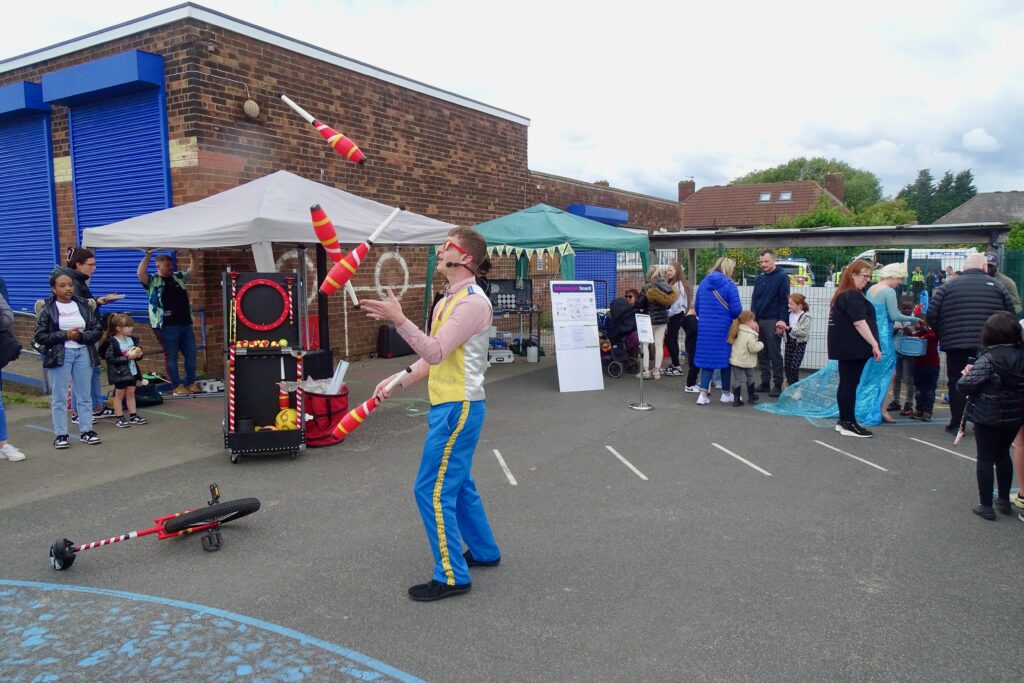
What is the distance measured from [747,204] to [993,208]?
21.8 m

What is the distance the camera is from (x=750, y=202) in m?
50.2

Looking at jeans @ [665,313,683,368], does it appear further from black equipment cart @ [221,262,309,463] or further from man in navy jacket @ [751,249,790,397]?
black equipment cart @ [221,262,309,463]

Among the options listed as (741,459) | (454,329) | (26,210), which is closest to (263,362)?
(454,329)

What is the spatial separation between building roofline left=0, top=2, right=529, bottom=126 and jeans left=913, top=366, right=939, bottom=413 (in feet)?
33.2

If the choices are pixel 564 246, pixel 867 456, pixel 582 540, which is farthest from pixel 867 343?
pixel 564 246

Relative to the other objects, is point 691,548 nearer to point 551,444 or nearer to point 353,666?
point 353,666

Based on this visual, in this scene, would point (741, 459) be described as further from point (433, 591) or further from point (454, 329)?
point (454, 329)

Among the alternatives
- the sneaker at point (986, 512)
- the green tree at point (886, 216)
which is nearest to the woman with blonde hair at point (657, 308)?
the sneaker at point (986, 512)

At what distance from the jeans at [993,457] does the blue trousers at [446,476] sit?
12.5ft

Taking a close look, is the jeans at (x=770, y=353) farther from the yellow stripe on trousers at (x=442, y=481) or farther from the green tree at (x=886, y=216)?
the green tree at (x=886, y=216)

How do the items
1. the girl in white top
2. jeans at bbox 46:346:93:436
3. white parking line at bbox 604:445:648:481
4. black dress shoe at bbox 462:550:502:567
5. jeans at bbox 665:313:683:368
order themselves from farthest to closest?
jeans at bbox 665:313:683:368, the girl in white top, jeans at bbox 46:346:93:436, white parking line at bbox 604:445:648:481, black dress shoe at bbox 462:550:502:567

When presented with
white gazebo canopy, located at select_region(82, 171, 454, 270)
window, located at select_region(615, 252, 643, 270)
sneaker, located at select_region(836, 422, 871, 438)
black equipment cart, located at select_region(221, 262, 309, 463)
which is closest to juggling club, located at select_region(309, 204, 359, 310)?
black equipment cart, located at select_region(221, 262, 309, 463)

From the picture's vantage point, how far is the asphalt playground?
346 cm

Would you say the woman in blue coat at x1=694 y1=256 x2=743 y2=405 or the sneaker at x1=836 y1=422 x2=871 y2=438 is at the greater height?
the woman in blue coat at x1=694 y1=256 x2=743 y2=405
